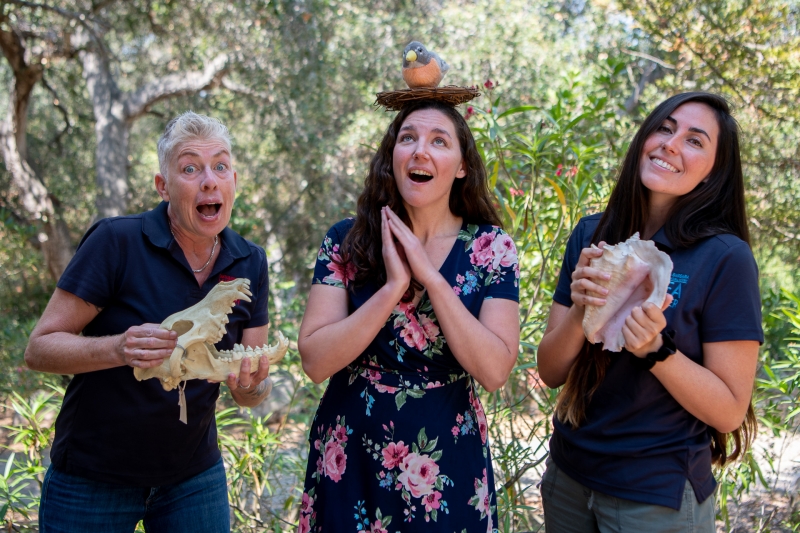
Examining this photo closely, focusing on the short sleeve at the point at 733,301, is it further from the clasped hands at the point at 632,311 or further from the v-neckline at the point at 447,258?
the v-neckline at the point at 447,258

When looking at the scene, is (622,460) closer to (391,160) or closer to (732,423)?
(732,423)

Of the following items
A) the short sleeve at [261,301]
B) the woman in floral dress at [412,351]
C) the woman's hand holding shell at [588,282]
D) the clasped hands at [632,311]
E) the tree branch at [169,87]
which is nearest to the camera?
the clasped hands at [632,311]

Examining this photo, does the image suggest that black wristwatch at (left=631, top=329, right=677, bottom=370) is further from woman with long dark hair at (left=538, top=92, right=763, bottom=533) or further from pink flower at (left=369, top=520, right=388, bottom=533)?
pink flower at (left=369, top=520, right=388, bottom=533)

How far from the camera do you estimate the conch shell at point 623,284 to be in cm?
157

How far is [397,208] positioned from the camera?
80.4 inches

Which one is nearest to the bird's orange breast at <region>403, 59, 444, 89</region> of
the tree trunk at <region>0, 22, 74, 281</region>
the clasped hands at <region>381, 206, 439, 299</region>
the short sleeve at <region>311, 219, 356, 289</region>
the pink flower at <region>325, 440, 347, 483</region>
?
the clasped hands at <region>381, 206, 439, 299</region>

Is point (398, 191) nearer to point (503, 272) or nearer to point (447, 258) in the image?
point (447, 258)

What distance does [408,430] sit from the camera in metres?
1.77

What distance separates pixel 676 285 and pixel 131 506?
1594 mm

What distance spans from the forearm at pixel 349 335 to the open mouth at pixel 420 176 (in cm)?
36

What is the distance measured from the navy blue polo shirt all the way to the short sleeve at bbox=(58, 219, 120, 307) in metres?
1.35

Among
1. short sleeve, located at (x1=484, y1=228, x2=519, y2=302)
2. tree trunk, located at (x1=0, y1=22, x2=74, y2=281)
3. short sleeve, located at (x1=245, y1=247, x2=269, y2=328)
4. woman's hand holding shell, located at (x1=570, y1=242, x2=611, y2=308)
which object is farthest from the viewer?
tree trunk, located at (x1=0, y1=22, x2=74, y2=281)

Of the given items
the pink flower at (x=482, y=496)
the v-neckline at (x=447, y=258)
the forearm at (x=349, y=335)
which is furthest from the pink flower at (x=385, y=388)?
the pink flower at (x=482, y=496)

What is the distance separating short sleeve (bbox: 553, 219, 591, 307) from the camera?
1.92m
